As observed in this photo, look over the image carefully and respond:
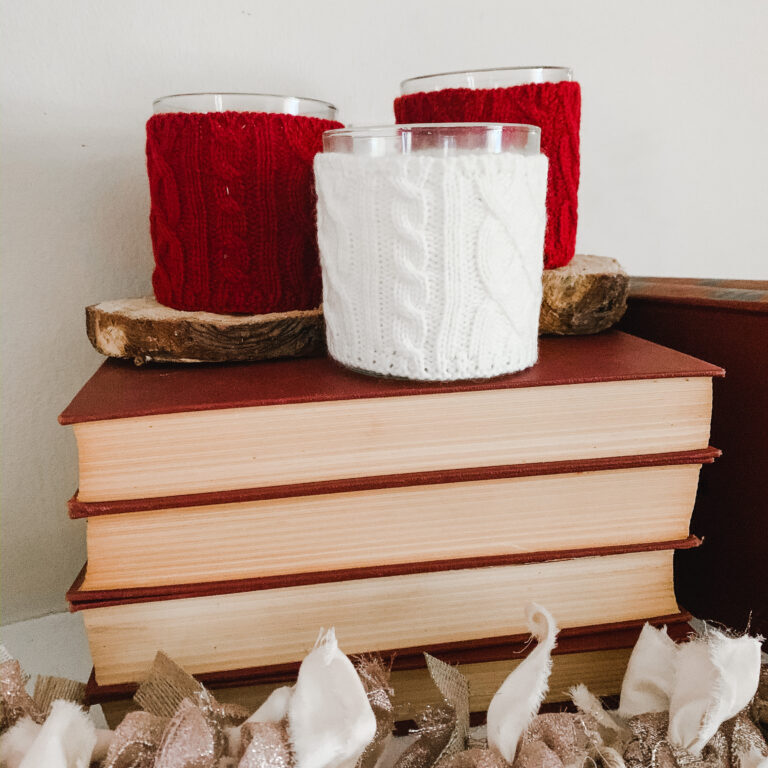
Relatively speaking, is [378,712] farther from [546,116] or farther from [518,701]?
[546,116]

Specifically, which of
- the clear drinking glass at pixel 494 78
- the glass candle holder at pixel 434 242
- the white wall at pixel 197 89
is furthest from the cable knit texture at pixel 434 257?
the white wall at pixel 197 89

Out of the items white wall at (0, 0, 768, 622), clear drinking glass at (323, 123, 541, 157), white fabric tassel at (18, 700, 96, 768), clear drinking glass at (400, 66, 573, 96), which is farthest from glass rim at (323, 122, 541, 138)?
white fabric tassel at (18, 700, 96, 768)

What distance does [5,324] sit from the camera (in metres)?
0.56

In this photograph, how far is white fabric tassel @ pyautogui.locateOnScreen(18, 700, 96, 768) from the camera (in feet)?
0.97

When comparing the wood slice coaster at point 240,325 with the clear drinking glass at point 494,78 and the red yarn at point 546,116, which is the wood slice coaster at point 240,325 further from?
the clear drinking glass at point 494,78

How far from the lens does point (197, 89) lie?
56cm

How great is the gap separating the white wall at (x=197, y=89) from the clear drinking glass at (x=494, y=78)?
0.13 metres

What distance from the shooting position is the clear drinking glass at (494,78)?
0.48m

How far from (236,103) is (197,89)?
4.6 inches

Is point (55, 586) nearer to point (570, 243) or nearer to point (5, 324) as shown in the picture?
point (5, 324)

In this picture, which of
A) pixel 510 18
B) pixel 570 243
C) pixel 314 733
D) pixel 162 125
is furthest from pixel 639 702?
pixel 510 18

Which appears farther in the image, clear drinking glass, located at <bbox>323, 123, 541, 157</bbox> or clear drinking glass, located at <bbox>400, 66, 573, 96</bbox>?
clear drinking glass, located at <bbox>400, 66, 573, 96</bbox>

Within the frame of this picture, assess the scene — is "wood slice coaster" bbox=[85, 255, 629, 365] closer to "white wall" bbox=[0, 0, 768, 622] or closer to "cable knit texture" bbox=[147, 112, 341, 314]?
"cable knit texture" bbox=[147, 112, 341, 314]

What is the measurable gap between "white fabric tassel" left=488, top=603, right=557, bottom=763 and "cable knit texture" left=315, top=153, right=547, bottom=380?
0.54 feet
